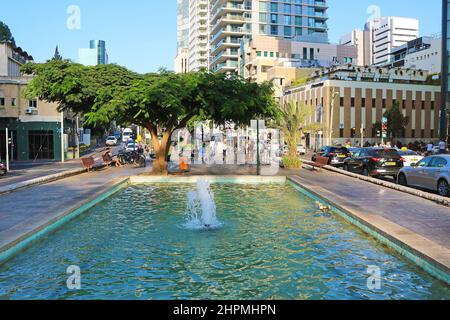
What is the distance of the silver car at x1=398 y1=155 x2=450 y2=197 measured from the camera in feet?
53.4

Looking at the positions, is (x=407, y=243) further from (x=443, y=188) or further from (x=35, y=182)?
(x=35, y=182)

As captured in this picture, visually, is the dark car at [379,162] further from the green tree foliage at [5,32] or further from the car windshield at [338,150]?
the green tree foliage at [5,32]

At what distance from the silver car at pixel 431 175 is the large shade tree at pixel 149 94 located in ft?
28.2

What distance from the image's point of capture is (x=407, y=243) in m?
8.69

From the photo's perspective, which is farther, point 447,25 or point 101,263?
point 447,25

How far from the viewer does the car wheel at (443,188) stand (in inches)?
630

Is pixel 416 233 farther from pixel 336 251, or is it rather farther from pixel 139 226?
pixel 139 226

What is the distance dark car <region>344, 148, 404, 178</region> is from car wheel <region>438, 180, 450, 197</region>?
21.3 ft

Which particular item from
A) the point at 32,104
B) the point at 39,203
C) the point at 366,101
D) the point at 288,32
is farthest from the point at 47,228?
the point at 288,32

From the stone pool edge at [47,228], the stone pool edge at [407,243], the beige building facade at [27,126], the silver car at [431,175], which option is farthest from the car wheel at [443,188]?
the beige building facade at [27,126]

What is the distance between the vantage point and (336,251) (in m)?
9.31
